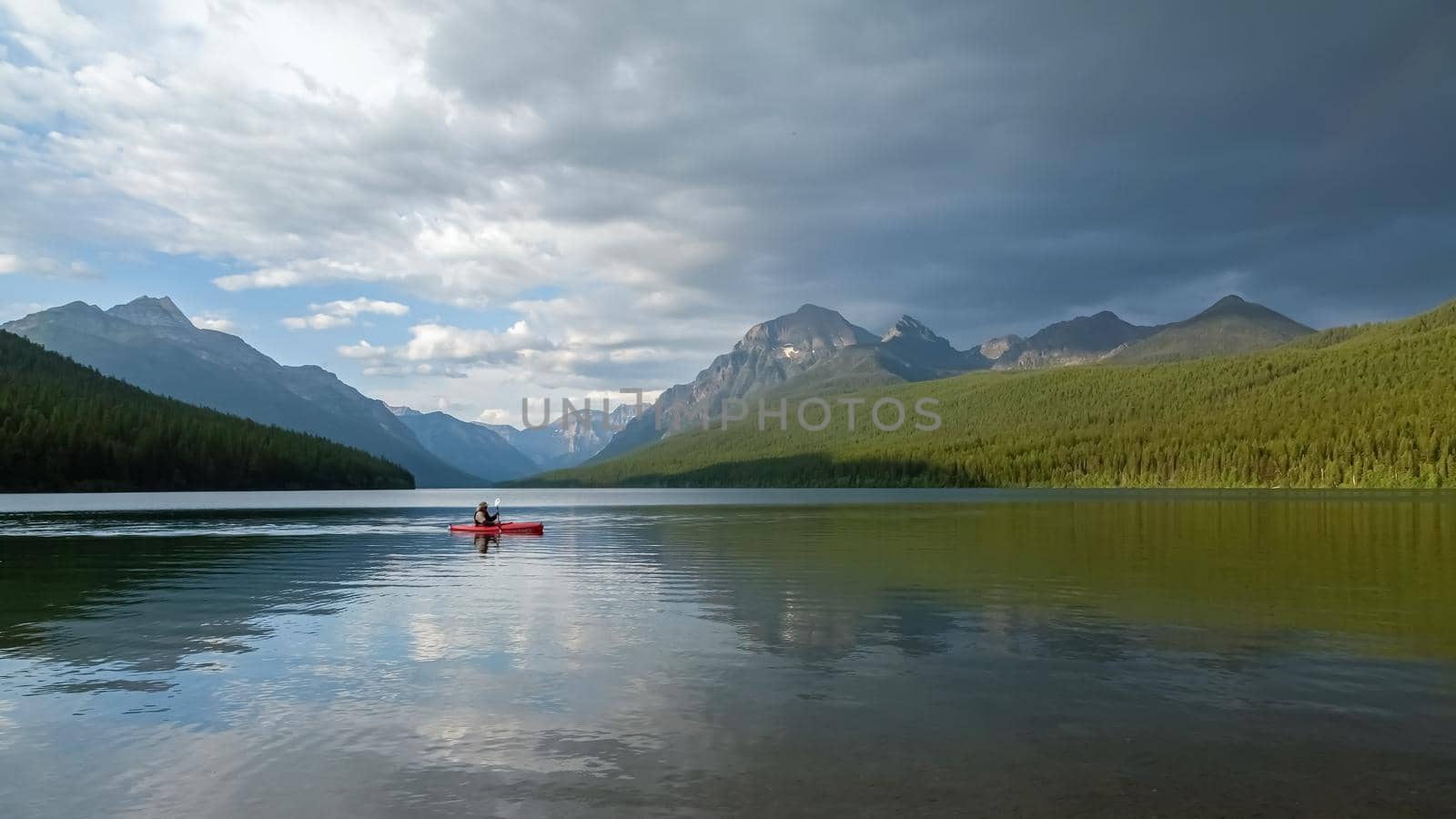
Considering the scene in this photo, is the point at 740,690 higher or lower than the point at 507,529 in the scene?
higher

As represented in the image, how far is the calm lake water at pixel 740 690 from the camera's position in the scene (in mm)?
14391

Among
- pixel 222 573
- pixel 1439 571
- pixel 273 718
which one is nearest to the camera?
pixel 273 718

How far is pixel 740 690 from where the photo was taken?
21125mm

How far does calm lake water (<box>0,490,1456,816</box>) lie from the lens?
14.4 metres

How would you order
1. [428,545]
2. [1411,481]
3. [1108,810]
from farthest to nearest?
[1411,481]
[428,545]
[1108,810]

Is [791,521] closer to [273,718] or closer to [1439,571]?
[1439,571]

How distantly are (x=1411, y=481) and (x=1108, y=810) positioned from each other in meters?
216

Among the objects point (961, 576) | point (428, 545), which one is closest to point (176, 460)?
point (428, 545)

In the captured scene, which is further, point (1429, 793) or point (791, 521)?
point (791, 521)

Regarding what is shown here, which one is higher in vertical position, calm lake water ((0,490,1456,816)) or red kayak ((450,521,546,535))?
calm lake water ((0,490,1456,816))

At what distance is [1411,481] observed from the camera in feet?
596

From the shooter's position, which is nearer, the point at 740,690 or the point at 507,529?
the point at 740,690

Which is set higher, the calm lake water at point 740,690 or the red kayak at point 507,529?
the calm lake water at point 740,690

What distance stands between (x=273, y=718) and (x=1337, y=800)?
19.9 metres
